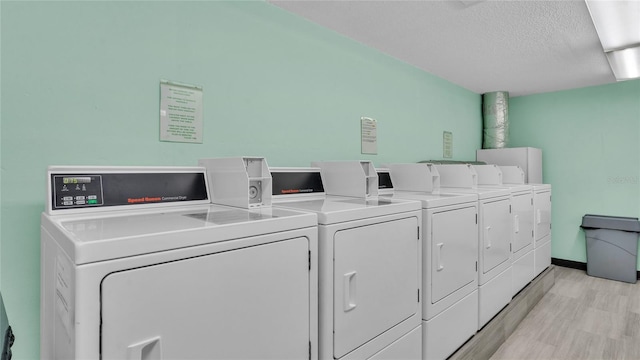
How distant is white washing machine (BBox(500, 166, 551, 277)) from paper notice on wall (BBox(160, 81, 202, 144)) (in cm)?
321

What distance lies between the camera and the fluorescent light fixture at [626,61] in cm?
269

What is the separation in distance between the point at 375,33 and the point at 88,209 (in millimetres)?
2161

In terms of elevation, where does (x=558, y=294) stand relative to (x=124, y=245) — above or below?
below

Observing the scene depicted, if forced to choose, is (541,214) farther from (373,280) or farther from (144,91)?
(144,91)

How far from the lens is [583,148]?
4168 mm

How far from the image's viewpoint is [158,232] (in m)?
0.86

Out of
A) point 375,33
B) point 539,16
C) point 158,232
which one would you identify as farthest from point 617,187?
point 158,232

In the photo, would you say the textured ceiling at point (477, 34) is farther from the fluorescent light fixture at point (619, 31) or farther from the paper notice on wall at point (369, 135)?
the paper notice on wall at point (369, 135)

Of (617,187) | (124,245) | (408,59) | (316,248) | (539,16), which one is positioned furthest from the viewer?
(617,187)

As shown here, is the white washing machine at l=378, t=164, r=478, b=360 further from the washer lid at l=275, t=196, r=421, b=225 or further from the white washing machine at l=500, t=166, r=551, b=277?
the white washing machine at l=500, t=166, r=551, b=277

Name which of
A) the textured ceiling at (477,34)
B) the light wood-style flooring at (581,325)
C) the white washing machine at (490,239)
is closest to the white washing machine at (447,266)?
the white washing machine at (490,239)

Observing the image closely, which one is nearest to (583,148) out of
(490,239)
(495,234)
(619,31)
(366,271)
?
(619,31)

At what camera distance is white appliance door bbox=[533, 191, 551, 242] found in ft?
11.1

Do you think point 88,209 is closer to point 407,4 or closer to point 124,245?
point 124,245
